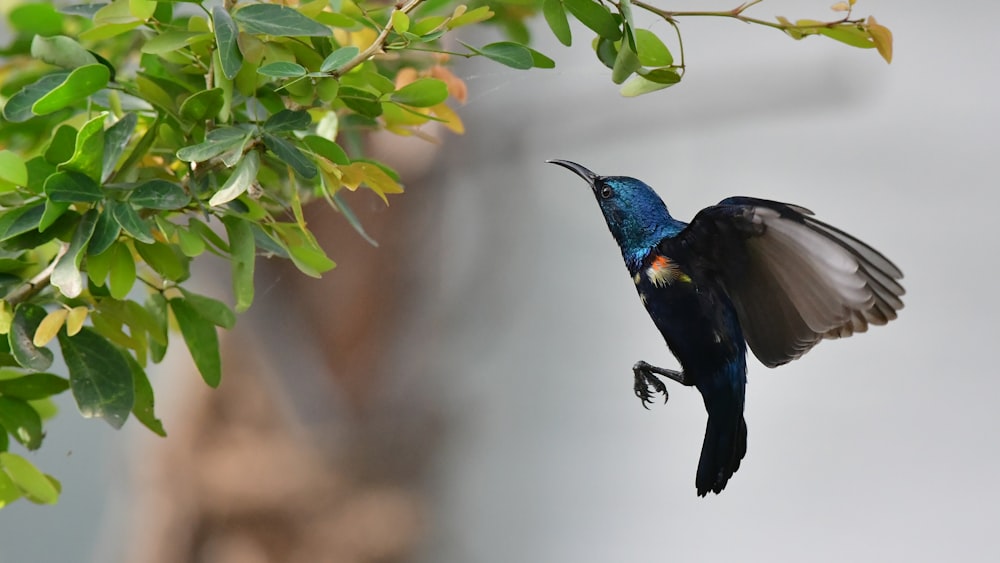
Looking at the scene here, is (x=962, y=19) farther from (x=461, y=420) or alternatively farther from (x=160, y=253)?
(x=160, y=253)

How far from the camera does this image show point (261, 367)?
1.77m

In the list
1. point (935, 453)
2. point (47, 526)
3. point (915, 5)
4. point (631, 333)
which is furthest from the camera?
point (47, 526)

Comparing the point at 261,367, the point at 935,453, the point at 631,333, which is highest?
the point at 631,333

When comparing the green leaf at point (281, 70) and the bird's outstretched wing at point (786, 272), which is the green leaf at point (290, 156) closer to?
the green leaf at point (281, 70)

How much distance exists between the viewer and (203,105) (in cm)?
57

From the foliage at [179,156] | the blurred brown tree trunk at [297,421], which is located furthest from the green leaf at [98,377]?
the blurred brown tree trunk at [297,421]

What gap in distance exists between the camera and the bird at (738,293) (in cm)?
43

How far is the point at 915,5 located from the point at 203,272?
1.37 m

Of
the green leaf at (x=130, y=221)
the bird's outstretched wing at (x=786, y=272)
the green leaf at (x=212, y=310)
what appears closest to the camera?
the bird's outstretched wing at (x=786, y=272)

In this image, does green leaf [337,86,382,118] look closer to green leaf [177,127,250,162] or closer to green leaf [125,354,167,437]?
green leaf [177,127,250,162]

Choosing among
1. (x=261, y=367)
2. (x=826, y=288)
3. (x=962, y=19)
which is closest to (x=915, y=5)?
(x=962, y=19)

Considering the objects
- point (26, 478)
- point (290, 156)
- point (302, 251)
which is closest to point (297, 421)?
point (26, 478)

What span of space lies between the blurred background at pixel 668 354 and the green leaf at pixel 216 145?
1.05 meters

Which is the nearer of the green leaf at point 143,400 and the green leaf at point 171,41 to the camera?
the green leaf at point 171,41
